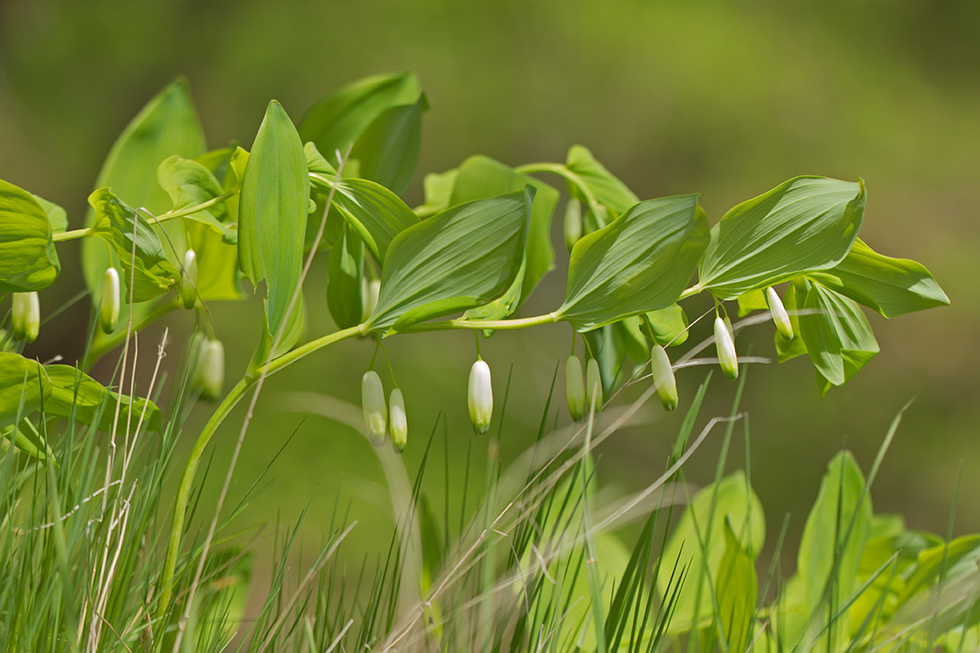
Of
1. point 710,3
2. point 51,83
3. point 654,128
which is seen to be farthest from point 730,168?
point 51,83

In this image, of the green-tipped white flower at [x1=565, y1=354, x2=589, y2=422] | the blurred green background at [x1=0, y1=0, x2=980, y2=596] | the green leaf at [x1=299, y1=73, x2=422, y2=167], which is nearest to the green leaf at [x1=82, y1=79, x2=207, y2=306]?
the green leaf at [x1=299, y1=73, x2=422, y2=167]

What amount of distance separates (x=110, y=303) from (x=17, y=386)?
28 mm

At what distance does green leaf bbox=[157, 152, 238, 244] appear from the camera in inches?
7.2

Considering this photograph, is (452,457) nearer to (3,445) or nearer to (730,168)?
(730,168)

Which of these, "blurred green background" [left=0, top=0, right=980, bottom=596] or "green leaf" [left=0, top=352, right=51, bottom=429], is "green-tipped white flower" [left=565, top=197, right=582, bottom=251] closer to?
"green leaf" [left=0, top=352, right=51, bottom=429]

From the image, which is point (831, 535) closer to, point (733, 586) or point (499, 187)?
point (733, 586)

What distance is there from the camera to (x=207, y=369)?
0.69ft

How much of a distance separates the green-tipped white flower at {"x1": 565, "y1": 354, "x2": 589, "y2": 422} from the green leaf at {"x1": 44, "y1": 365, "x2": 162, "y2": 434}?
0.10 m

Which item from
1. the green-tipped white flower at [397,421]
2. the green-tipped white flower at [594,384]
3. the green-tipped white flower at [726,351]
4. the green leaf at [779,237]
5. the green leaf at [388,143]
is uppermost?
the green leaf at [388,143]

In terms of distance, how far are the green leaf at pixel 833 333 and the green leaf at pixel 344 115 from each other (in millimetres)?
139

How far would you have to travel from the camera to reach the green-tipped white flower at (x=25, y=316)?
17cm

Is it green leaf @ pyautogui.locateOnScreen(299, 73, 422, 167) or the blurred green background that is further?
the blurred green background

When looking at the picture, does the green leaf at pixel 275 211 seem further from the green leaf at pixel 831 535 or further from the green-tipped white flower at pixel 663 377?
the green leaf at pixel 831 535

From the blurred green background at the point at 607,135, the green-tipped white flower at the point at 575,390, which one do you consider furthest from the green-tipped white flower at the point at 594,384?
the blurred green background at the point at 607,135
